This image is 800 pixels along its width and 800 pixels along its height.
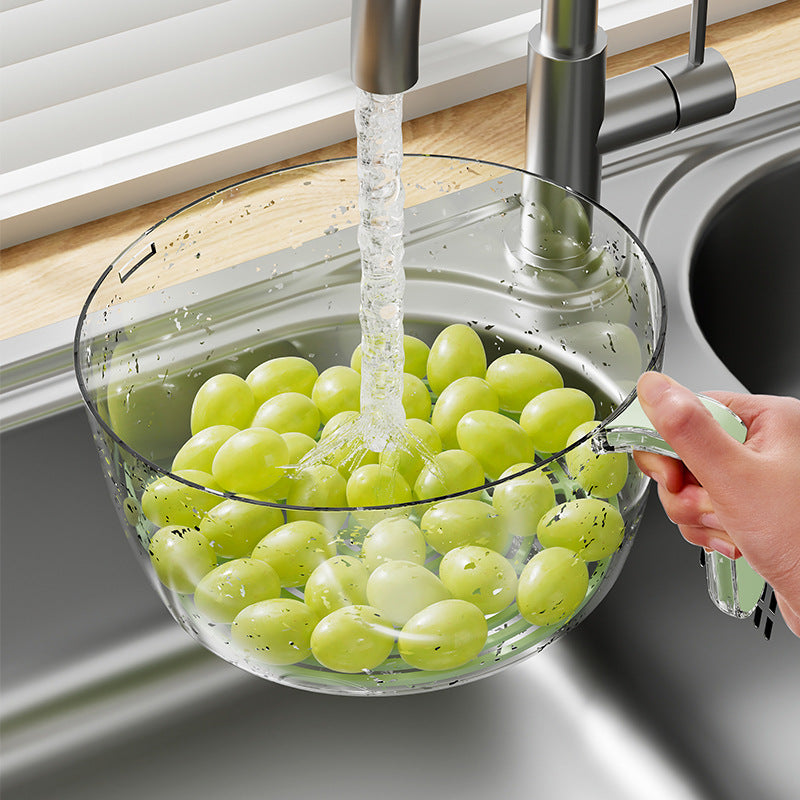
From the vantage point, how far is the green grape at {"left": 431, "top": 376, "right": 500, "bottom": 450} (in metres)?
0.64

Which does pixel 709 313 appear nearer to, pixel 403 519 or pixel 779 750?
pixel 779 750

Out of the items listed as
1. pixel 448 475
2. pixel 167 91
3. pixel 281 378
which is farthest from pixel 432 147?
pixel 448 475

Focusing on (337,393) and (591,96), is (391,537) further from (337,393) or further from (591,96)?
(591,96)

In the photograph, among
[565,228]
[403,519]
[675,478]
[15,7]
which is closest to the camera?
[403,519]

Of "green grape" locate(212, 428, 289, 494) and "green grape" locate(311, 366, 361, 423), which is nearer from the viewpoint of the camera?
"green grape" locate(212, 428, 289, 494)

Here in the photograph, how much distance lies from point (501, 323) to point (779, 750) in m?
0.34

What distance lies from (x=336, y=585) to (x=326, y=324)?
28cm

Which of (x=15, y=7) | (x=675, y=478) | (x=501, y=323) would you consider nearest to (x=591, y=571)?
(x=675, y=478)

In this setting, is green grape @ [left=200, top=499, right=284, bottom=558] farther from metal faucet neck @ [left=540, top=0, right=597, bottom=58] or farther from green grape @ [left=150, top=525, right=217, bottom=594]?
metal faucet neck @ [left=540, top=0, right=597, bottom=58]

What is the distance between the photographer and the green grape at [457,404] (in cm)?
64

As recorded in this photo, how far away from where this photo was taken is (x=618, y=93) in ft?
2.40

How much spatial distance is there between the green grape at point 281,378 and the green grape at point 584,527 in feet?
0.79

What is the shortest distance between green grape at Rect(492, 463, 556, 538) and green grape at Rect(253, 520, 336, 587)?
0.08m

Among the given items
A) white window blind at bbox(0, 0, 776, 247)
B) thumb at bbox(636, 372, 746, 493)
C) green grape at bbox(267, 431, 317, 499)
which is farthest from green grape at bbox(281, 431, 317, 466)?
white window blind at bbox(0, 0, 776, 247)
